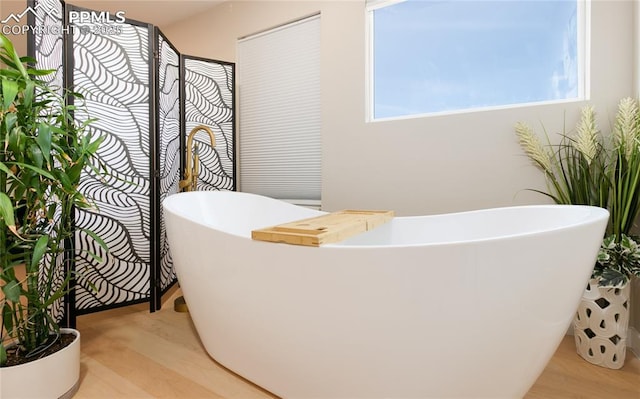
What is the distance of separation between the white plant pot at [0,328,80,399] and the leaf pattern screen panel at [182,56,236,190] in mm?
1663

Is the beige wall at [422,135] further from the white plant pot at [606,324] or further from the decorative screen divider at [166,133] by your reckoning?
the decorative screen divider at [166,133]

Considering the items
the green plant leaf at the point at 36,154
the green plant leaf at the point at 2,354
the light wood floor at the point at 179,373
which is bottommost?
the light wood floor at the point at 179,373

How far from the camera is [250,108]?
10.7 ft

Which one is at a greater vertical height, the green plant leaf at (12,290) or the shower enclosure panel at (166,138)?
the shower enclosure panel at (166,138)

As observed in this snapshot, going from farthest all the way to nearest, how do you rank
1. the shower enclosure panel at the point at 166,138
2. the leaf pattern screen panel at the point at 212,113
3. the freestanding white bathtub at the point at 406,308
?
the leaf pattern screen panel at the point at 212,113 → the shower enclosure panel at the point at 166,138 → the freestanding white bathtub at the point at 406,308

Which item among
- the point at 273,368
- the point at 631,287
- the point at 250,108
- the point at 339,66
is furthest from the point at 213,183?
the point at 631,287

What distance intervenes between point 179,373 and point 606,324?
1.85 m

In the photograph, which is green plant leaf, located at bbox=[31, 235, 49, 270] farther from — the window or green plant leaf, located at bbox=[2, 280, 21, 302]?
the window

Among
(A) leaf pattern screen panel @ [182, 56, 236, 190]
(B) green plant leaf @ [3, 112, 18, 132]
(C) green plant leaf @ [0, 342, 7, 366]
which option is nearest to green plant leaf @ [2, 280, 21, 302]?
(C) green plant leaf @ [0, 342, 7, 366]

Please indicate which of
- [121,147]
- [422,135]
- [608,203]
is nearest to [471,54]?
[422,135]

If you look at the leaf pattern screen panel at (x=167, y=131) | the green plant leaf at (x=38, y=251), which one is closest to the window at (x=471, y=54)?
the leaf pattern screen panel at (x=167, y=131)

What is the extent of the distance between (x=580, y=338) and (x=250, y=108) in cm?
281

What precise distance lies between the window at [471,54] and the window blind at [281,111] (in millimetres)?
558

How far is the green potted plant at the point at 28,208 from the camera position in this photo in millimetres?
1180
